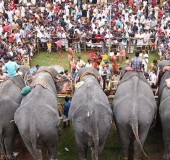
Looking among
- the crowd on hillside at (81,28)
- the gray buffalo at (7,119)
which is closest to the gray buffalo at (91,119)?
the gray buffalo at (7,119)

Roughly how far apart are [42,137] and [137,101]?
233 centimetres

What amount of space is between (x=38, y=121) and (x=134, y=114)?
2.11 m

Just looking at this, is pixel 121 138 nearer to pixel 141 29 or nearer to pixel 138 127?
pixel 138 127

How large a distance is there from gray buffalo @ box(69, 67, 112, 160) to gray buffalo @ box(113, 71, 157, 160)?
12.9 inches

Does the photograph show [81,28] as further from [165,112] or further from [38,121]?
[38,121]

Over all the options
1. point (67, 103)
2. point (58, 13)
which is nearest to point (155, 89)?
point (67, 103)

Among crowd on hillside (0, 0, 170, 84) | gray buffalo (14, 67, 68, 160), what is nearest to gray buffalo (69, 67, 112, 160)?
gray buffalo (14, 67, 68, 160)

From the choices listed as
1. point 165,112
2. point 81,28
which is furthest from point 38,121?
point 81,28

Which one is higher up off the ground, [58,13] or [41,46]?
[58,13]

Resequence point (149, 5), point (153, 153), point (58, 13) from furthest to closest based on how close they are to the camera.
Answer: point (149, 5) < point (58, 13) < point (153, 153)

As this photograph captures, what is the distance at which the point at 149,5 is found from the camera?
71.9 feet

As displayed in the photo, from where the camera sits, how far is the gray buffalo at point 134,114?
7824 mm

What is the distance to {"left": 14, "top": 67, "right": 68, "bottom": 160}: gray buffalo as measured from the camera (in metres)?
7.58

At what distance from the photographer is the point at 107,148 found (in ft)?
31.5
